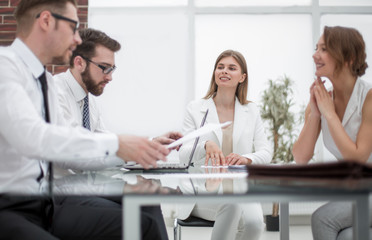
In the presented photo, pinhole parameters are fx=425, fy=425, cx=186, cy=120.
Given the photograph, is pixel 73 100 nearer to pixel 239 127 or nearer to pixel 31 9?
pixel 31 9

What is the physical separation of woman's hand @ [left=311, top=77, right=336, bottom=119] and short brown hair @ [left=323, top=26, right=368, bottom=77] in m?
0.13

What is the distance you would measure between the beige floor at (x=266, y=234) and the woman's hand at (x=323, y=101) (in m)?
2.07

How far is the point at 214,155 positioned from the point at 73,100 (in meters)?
0.78

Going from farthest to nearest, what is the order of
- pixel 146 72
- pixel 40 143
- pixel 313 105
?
pixel 146 72 → pixel 313 105 → pixel 40 143

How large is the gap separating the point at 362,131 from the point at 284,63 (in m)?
3.04

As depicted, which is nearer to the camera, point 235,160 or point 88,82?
point 235,160

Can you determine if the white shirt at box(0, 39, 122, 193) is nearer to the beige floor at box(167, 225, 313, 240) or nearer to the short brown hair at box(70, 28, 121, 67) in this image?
the short brown hair at box(70, 28, 121, 67)

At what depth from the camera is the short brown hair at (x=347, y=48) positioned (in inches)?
73.4

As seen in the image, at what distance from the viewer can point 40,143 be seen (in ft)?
4.00

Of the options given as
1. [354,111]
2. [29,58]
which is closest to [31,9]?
[29,58]

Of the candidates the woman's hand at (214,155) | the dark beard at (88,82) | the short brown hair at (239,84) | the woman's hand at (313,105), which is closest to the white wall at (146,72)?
the short brown hair at (239,84)

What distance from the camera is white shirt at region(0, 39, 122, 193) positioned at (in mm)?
1228

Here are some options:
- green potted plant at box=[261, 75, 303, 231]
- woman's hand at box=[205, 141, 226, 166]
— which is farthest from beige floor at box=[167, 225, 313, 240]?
woman's hand at box=[205, 141, 226, 166]

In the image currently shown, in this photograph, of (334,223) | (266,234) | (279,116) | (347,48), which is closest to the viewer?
(334,223)
